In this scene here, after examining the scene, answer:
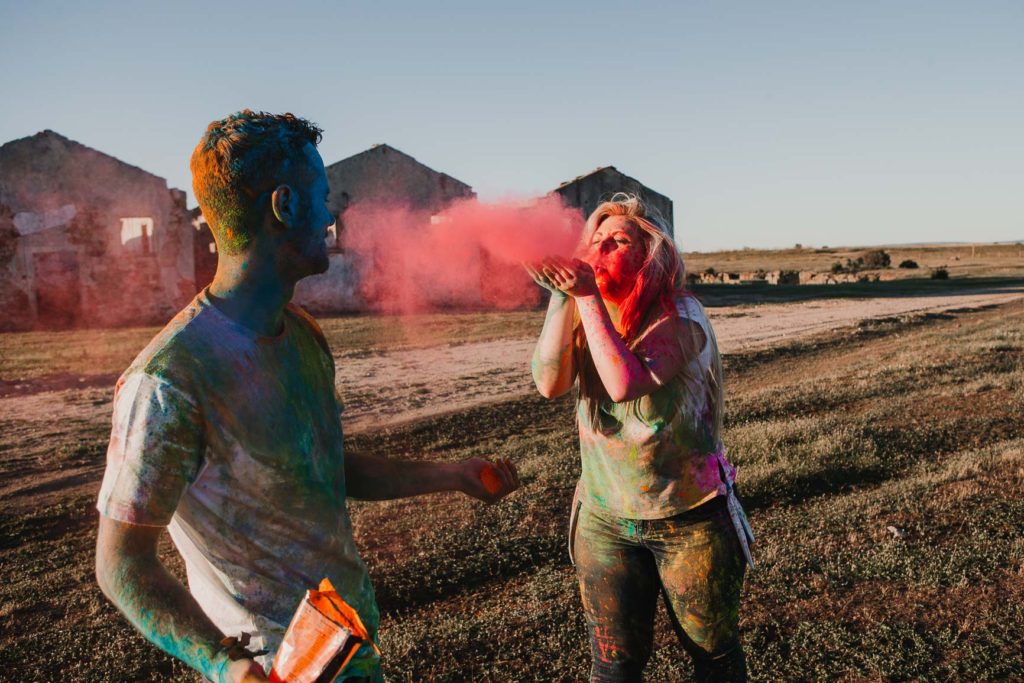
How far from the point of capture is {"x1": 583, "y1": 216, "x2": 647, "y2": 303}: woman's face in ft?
10.3

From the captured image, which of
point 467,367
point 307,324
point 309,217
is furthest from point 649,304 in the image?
point 467,367

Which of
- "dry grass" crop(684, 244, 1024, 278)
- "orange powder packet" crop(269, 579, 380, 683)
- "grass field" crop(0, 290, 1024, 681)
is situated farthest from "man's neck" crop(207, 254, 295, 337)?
"dry grass" crop(684, 244, 1024, 278)

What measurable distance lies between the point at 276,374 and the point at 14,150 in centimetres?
2561

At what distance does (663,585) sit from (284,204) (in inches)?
75.1

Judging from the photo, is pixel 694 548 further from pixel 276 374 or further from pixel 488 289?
pixel 488 289

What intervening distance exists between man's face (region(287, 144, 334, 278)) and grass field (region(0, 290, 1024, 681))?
10.1 ft

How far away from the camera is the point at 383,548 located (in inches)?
244

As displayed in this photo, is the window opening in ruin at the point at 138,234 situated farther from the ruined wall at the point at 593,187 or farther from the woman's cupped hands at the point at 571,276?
the woman's cupped hands at the point at 571,276

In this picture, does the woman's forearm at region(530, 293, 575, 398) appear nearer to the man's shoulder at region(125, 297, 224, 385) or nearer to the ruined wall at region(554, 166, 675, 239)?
the man's shoulder at region(125, 297, 224, 385)

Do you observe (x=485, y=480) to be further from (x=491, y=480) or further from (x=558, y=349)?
(x=558, y=349)

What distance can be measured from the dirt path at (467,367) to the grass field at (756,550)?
912mm

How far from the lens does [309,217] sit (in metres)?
1.89

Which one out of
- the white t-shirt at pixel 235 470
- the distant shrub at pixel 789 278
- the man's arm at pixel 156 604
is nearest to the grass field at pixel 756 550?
the white t-shirt at pixel 235 470

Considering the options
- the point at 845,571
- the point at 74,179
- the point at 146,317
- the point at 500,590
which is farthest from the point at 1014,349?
the point at 74,179
